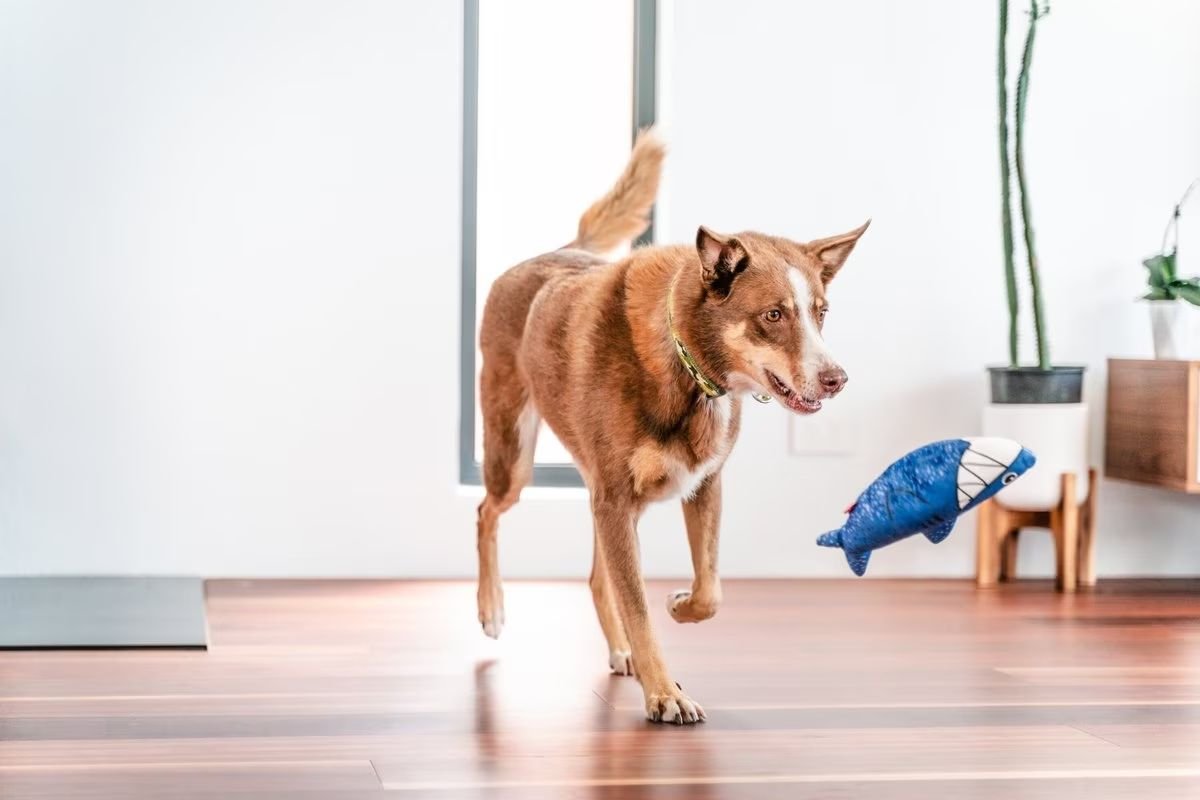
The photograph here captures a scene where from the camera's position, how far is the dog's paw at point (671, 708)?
249 cm

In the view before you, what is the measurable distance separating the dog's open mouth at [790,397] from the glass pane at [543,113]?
2031mm

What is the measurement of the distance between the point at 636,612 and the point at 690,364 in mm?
408

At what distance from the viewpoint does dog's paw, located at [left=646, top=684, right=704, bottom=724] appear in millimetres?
2490

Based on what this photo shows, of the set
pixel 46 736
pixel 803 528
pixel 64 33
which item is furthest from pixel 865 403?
pixel 46 736

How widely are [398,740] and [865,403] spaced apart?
2.30 m

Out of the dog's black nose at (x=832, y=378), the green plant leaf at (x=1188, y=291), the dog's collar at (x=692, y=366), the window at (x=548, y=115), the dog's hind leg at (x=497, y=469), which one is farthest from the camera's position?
the window at (x=548, y=115)

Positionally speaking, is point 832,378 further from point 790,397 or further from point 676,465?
point 676,465

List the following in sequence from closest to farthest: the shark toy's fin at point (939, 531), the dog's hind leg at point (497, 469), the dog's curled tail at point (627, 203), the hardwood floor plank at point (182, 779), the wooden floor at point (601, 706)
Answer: the hardwood floor plank at point (182, 779)
the wooden floor at point (601, 706)
the shark toy's fin at point (939, 531)
the dog's hind leg at point (497, 469)
the dog's curled tail at point (627, 203)

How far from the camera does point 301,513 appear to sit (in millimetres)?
4121

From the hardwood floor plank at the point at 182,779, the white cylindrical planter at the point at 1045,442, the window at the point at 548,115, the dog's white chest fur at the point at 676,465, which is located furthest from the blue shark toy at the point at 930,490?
the window at the point at 548,115

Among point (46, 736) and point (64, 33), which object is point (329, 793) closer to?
point (46, 736)

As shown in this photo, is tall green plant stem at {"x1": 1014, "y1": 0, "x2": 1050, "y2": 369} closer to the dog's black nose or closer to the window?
the window

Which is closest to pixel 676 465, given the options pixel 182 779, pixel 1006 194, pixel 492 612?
pixel 492 612

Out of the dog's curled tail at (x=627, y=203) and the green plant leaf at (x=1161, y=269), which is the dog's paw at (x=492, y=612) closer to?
the dog's curled tail at (x=627, y=203)
